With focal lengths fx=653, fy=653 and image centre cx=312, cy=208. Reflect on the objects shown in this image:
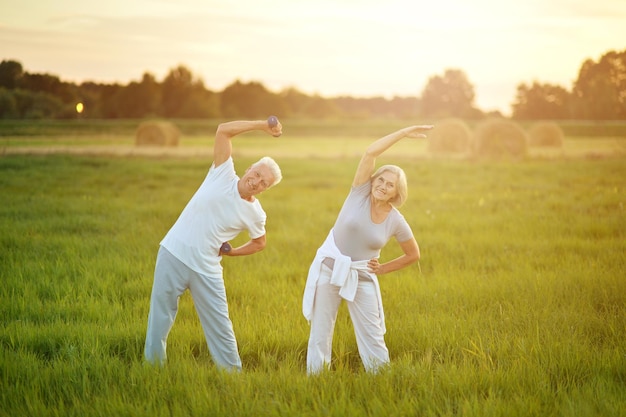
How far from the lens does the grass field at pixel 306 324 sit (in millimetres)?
5043

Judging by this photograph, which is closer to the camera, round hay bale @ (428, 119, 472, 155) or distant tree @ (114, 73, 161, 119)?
round hay bale @ (428, 119, 472, 155)

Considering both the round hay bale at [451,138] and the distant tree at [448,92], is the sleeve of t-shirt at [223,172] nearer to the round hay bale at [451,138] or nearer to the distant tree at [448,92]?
the round hay bale at [451,138]

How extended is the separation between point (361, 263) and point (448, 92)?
8883 cm

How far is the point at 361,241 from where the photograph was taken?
5754mm

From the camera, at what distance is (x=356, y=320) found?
5.79 metres

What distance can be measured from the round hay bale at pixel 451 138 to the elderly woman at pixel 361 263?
95.1 feet

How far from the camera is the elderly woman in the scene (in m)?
5.71

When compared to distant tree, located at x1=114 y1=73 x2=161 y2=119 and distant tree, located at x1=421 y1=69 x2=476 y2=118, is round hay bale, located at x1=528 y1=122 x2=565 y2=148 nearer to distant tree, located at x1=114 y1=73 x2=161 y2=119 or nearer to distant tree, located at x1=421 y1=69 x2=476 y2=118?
distant tree, located at x1=114 y1=73 x2=161 y2=119

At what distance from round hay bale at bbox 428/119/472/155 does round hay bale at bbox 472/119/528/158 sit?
5493mm

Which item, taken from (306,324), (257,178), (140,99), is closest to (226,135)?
(257,178)

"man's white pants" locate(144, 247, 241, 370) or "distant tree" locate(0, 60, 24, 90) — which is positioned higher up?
"distant tree" locate(0, 60, 24, 90)

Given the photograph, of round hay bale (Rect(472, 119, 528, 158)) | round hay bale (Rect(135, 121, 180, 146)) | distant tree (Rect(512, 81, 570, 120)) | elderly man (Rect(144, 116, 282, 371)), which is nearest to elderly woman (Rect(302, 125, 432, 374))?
elderly man (Rect(144, 116, 282, 371))

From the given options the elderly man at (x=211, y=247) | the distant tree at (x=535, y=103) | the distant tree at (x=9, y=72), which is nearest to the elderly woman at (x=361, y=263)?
the elderly man at (x=211, y=247)

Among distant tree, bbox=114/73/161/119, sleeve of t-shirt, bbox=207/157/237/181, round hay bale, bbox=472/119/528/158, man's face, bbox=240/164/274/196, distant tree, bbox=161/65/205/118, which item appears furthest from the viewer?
distant tree, bbox=161/65/205/118
